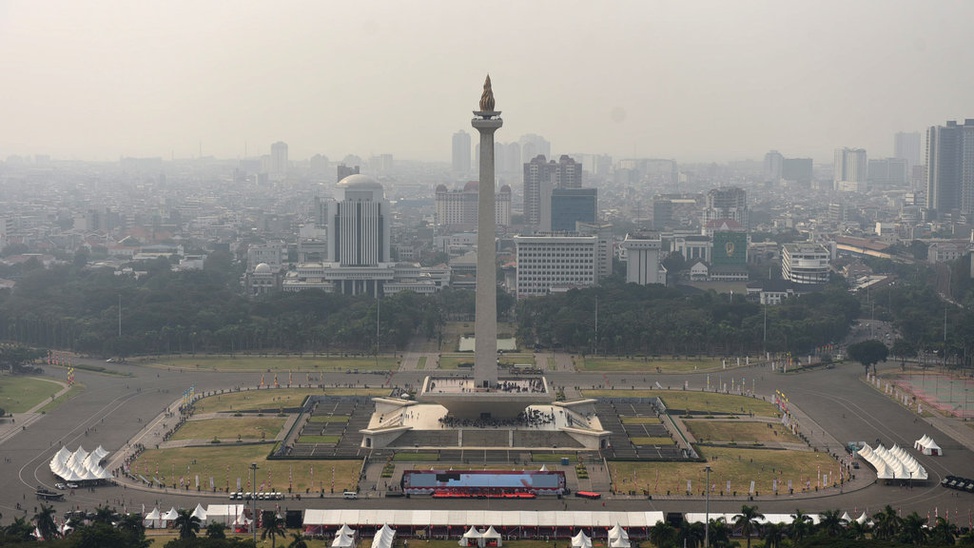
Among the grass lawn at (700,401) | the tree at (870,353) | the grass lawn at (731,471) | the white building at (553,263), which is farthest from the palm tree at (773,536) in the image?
the white building at (553,263)

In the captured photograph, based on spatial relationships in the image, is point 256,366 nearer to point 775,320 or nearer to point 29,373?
point 29,373

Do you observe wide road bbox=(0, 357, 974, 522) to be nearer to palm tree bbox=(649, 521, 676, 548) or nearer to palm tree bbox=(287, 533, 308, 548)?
palm tree bbox=(649, 521, 676, 548)

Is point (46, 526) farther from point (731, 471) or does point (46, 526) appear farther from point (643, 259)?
point (643, 259)

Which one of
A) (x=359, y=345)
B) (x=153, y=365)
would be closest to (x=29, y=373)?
(x=153, y=365)

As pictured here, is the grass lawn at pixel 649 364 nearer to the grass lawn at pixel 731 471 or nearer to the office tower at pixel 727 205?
the grass lawn at pixel 731 471

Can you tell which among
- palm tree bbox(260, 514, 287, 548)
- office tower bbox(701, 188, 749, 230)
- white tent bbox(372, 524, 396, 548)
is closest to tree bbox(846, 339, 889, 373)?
white tent bbox(372, 524, 396, 548)

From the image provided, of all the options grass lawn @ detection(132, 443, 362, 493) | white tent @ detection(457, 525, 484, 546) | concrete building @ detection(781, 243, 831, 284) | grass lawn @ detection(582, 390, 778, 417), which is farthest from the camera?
concrete building @ detection(781, 243, 831, 284)
